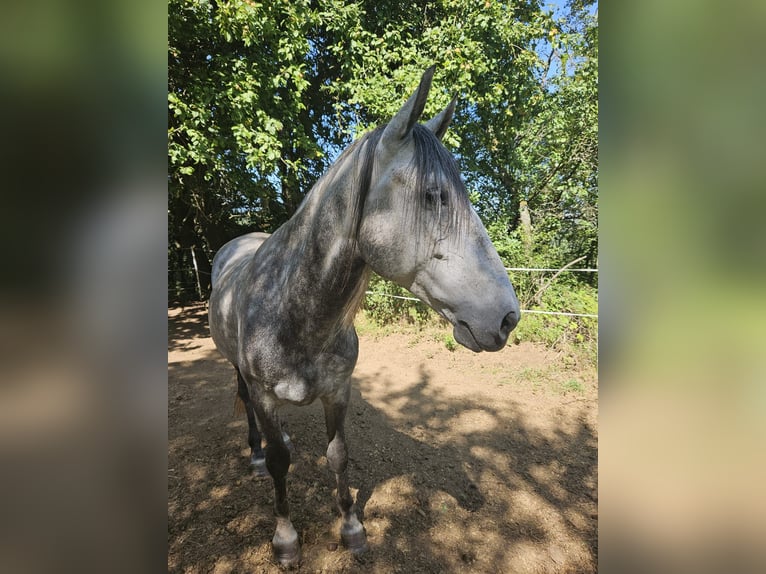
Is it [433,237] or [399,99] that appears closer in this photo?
[433,237]

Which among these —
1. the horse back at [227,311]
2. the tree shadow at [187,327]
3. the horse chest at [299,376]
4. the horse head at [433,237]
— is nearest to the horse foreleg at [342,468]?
the horse chest at [299,376]

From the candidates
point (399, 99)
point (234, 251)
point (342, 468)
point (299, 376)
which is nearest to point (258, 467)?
point (342, 468)

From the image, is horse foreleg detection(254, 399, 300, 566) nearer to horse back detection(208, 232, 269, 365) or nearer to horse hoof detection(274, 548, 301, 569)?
horse hoof detection(274, 548, 301, 569)

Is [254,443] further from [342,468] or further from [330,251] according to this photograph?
[330,251]

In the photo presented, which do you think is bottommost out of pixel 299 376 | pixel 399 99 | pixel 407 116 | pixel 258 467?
pixel 258 467

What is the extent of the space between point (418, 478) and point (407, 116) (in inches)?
109

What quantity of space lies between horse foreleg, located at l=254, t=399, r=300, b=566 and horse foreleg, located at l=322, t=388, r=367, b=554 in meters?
0.28

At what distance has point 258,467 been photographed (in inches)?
117

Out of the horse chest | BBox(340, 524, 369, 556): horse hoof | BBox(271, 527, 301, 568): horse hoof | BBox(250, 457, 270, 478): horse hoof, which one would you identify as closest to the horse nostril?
the horse chest

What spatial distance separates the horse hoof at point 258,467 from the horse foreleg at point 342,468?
3.21 ft
